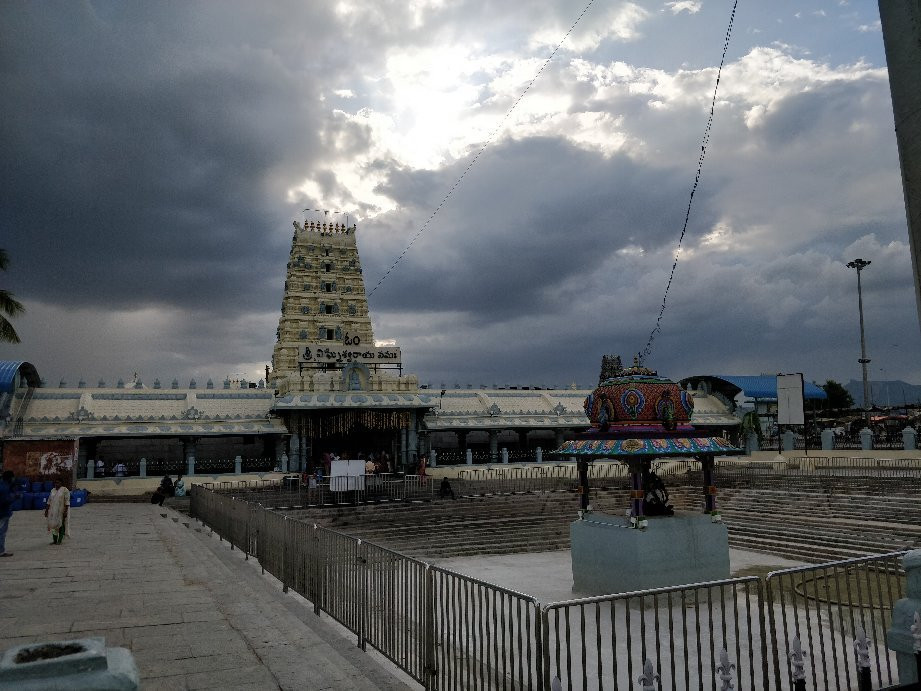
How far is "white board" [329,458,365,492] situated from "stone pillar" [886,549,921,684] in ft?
59.2

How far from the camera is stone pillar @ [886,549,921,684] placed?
5434mm

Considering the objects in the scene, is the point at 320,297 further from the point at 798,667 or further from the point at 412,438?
the point at 798,667

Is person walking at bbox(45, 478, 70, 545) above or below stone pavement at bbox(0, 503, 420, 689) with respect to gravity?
above

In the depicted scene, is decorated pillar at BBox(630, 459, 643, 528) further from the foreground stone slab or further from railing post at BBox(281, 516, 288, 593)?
the foreground stone slab

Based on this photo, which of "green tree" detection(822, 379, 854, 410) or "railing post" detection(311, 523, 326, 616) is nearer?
"railing post" detection(311, 523, 326, 616)

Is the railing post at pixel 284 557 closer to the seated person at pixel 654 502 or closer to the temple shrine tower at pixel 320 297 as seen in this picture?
the seated person at pixel 654 502

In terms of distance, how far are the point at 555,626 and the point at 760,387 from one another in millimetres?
46273

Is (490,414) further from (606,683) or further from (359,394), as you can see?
(606,683)

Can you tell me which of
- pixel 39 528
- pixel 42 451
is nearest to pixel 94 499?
pixel 42 451

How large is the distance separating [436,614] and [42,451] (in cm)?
2220

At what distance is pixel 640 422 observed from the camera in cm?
1207

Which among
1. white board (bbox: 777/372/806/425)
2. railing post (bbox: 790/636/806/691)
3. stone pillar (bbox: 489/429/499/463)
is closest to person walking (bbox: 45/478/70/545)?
railing post (bbox: 790/636/806/691)

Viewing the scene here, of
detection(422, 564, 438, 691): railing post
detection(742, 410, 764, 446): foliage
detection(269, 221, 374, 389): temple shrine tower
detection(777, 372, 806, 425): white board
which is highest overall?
detection(269, 221, 374, 389): temple shrine tower

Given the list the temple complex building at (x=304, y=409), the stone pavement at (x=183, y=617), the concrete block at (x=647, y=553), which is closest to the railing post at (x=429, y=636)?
the stone pavement at (x=183, y=617)
